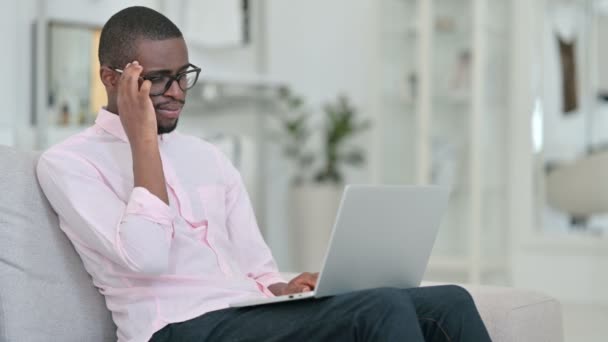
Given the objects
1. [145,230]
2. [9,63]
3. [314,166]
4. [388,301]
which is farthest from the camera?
[314,166]

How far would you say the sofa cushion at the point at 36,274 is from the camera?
171 centimetres

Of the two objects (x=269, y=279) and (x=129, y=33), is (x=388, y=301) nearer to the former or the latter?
(x=269, y=279)

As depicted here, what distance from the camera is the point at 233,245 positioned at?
2.04 metres

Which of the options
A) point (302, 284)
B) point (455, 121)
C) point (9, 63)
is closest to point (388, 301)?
point (302, 284)

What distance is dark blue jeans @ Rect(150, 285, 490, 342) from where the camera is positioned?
1.51 metres

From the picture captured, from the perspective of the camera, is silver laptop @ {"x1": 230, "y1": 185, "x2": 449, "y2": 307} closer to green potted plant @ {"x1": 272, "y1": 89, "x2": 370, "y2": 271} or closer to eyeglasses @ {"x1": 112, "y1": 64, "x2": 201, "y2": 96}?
eyeglasses @ {"x1": 112, "y1": 64, "x2": 201, "y2": 96}

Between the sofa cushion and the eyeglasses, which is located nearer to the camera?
the sofa cushion

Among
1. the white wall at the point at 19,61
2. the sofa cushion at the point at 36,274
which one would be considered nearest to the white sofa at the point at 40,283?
the sofa cushion at the point at 36,274

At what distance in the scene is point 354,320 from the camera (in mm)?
1524

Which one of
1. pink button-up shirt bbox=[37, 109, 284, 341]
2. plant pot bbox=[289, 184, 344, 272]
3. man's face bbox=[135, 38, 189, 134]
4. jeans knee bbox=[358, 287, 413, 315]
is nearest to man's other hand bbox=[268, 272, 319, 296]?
pink button-up shirt bbox=[37, 109, 284, 341]

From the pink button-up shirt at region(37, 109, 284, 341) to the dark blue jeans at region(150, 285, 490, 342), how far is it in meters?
0.09

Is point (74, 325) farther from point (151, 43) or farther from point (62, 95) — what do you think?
point (62, 95)

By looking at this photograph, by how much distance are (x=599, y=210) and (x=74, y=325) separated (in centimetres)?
377

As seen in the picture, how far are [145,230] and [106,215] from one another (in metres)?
0.10
